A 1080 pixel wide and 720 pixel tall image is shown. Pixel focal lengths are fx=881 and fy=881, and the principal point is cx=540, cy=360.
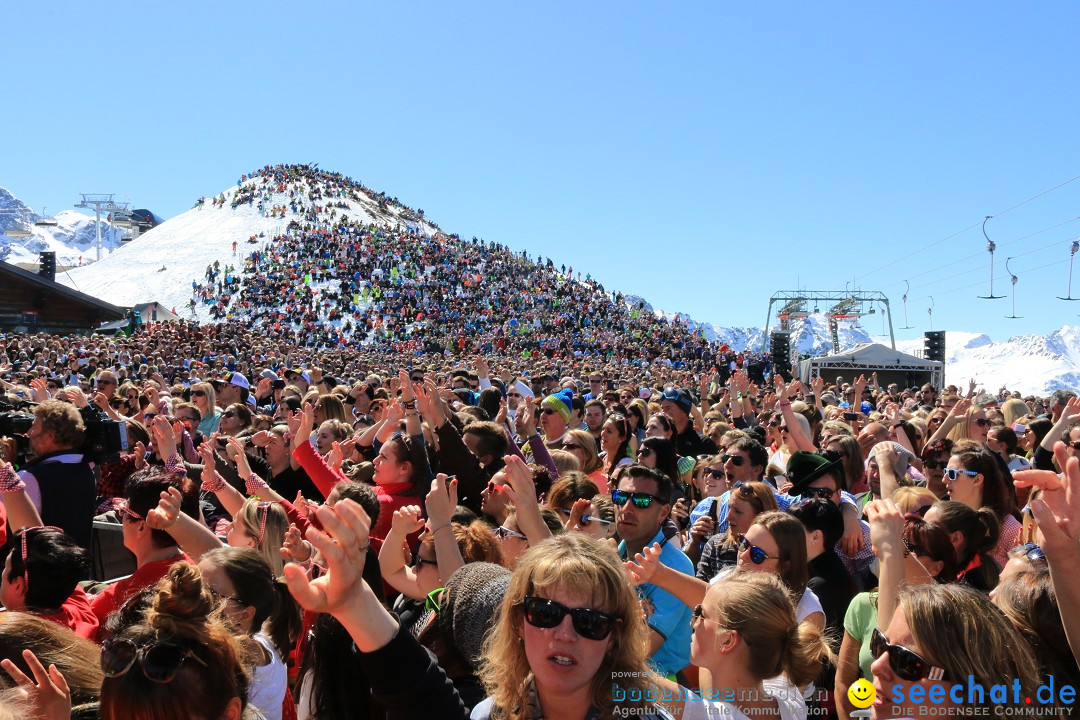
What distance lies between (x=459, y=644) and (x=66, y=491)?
10.2ft

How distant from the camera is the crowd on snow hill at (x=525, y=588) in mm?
2176

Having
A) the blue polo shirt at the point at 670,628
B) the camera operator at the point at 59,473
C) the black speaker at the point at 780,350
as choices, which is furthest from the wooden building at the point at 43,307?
the blue polo shirt at the point at 670,628

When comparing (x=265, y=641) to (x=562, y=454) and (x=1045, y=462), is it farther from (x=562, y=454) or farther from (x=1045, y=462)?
(x=1045, y=462)

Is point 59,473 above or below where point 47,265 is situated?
below

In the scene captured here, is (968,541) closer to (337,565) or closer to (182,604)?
(337,565)

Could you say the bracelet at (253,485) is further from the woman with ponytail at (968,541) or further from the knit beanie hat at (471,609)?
the woman with ponytail at (968,541)

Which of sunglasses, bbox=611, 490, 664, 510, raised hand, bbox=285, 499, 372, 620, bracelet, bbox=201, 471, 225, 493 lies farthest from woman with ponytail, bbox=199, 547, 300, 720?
bracelet, bbox=201, 471, 225, 493

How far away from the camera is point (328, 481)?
5344 mm

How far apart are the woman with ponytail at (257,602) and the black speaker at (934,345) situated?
22.8m

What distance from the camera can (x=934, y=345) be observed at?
77.5 ft

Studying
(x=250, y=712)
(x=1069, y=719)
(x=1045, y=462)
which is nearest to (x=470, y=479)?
(x=250, y=712)

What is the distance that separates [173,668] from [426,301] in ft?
163

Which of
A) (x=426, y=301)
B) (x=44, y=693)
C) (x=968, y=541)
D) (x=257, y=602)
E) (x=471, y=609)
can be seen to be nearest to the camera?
(x=44, y=693)

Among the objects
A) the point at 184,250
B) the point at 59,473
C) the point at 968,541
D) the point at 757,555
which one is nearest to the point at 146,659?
the point at 757,555
